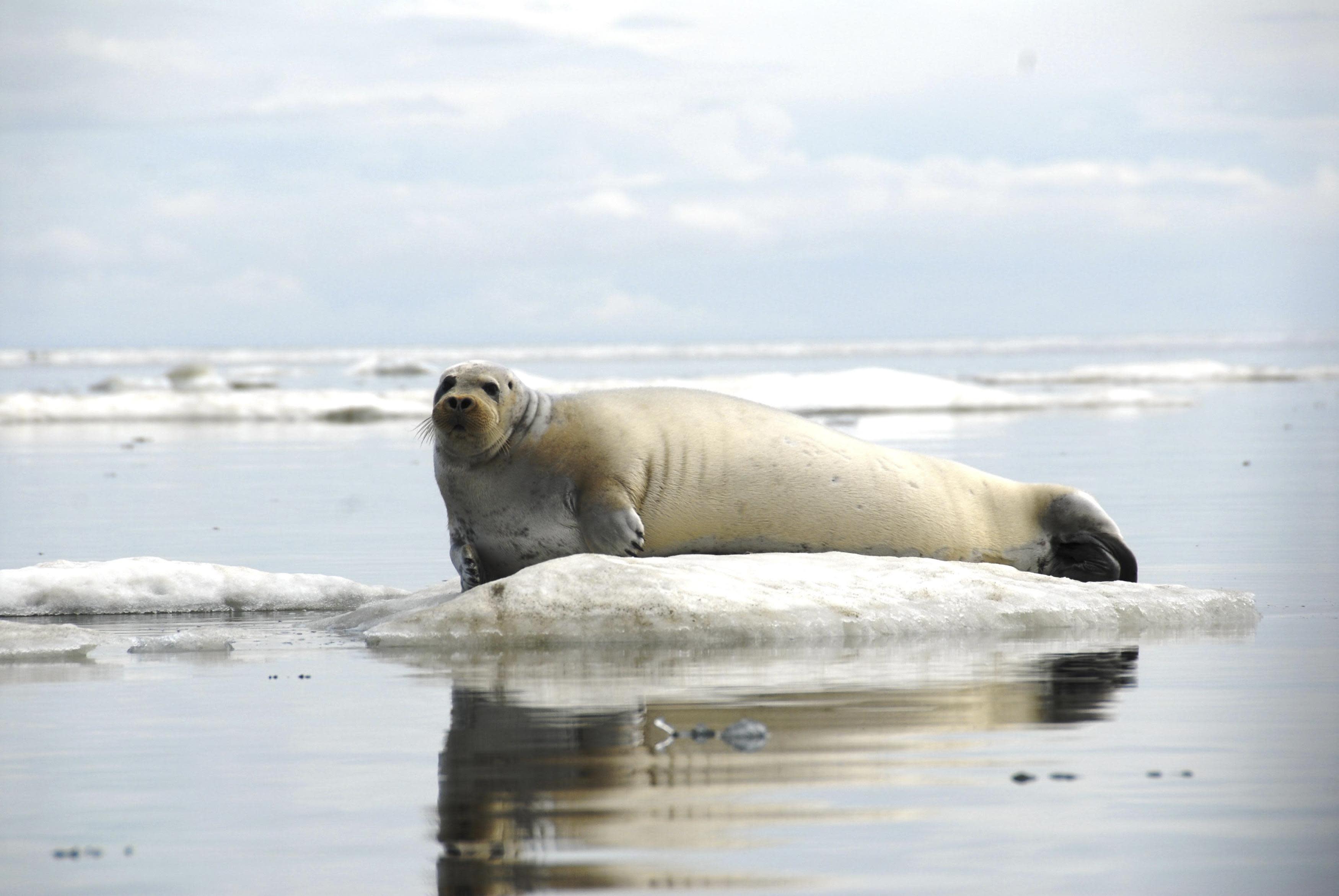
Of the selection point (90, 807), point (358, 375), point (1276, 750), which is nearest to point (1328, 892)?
point (1276, 750)

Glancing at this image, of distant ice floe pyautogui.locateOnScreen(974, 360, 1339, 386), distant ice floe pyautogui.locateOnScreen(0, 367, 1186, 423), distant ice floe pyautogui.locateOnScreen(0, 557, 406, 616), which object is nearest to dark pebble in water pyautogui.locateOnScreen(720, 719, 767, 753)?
distant ice floe pyautogui.locateOnScreen(0, 557, 406, 616)

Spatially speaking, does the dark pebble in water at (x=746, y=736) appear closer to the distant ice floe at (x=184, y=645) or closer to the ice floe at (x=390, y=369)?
the distant ice floe at (x=184, y=645)

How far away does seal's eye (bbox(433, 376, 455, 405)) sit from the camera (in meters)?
7.59

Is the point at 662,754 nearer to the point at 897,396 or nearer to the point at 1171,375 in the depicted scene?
the point at 897,396

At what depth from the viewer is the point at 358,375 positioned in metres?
51.4

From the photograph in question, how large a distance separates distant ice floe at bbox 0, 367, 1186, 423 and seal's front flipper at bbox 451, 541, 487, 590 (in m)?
18.3

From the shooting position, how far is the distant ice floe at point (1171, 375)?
38.4 m

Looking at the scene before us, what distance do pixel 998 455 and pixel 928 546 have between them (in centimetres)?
855

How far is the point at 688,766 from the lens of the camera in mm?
4273

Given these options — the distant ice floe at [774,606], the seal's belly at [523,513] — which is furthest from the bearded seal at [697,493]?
the distant ice floe at [774,606]

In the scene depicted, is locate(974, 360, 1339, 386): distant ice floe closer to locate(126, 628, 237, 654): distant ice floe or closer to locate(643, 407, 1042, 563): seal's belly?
locate(643, 407, 1042, 563): seal's belly

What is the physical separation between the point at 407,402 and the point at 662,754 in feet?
79.3

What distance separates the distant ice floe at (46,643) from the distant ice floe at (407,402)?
63.9 ft

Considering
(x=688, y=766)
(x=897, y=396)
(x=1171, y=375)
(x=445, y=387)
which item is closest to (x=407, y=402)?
(x=897, y=396)
